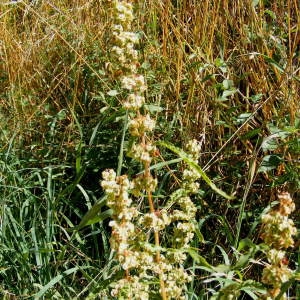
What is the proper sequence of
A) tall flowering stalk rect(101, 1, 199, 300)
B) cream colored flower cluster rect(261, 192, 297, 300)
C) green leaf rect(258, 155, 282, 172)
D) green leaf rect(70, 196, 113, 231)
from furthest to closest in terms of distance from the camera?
green leaf rect(258, 155, 282, 172) < green leaf rect(70, 196, 113, 231) < tall flowering stalk rect(101, 1, 199, 300) < cream colored flower cluster rect(261, 192, 297, 300)

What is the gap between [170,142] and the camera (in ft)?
8.00

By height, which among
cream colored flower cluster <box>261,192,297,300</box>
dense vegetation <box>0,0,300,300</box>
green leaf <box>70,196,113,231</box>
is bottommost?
dense vegetation <box>0,0,300,300</box>

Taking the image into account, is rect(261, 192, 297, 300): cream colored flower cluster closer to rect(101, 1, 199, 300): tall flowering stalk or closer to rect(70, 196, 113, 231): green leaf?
rect(101, 1, 199, 300): tall flowering stalk

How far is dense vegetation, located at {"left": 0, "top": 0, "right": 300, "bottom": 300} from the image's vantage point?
2117 millimetres

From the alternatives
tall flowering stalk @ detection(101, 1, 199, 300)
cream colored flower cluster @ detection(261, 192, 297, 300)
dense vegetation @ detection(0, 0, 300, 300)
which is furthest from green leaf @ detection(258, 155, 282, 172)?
cream colored flower cluster @ detection(261, 192, 297, 300)

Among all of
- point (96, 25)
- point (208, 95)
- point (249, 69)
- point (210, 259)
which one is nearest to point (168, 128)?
point (208, 95)

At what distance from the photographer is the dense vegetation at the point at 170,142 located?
2.12 metres

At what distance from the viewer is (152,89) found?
8.37ft

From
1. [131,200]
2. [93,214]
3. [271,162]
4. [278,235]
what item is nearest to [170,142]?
[271,162]

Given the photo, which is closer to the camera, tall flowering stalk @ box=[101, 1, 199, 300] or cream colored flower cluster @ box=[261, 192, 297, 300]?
cream colored flower cluster @ box=[261, 192, 297, 300]

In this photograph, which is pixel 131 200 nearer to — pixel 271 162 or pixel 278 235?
pixel 278 235

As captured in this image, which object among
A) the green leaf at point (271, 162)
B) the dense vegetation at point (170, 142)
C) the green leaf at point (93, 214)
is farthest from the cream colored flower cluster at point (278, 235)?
the green leaf at point (271, 162)

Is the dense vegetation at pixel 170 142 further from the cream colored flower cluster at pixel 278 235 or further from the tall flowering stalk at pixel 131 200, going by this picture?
the cream colored flower cluster at pixel 278 235

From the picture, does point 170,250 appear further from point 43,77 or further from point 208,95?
point 43,77
